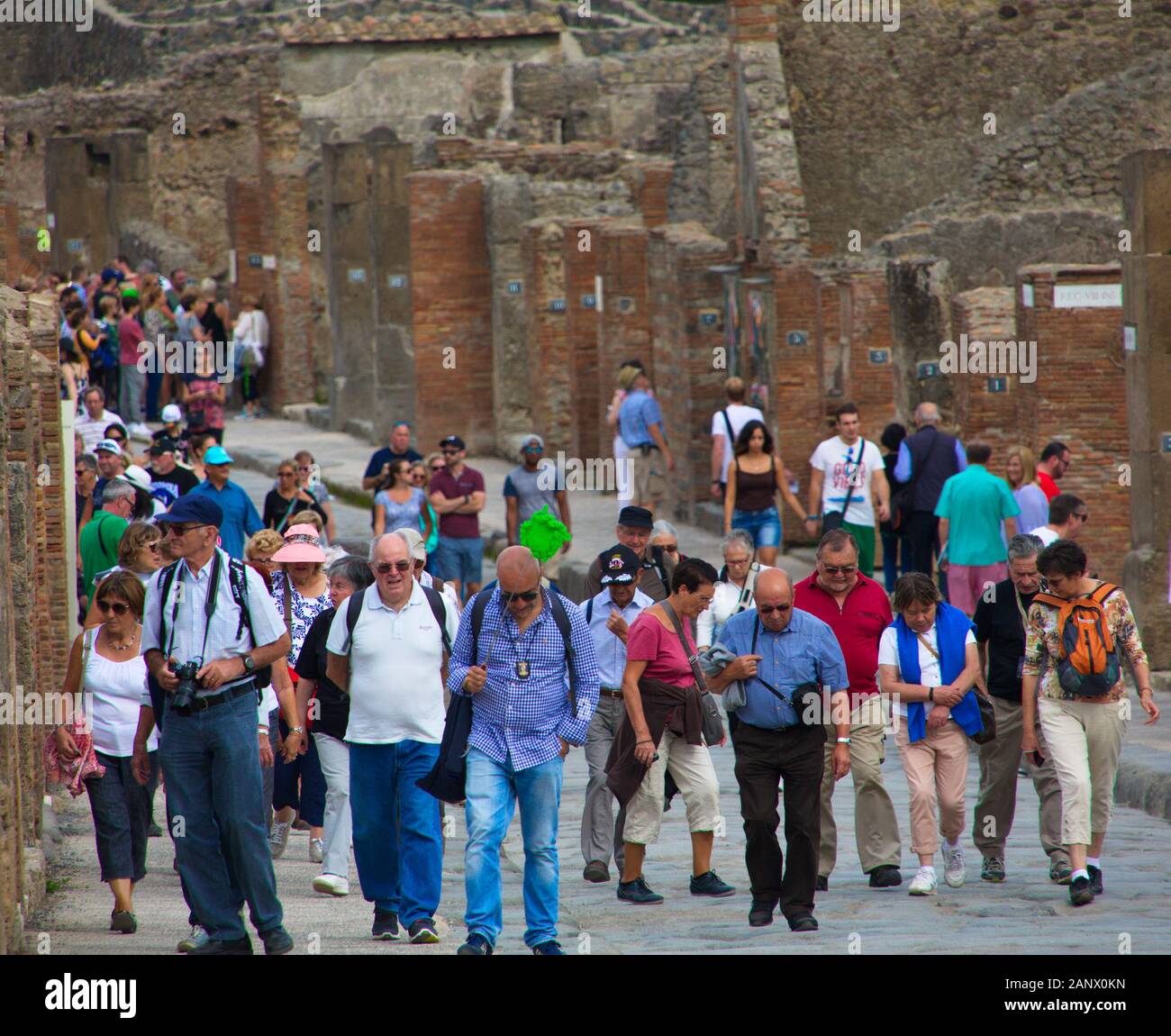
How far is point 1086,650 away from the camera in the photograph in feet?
29.5

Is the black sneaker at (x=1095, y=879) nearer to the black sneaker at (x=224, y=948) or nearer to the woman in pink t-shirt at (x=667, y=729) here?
the woman in pink t-shirt at (x=667, y=729)

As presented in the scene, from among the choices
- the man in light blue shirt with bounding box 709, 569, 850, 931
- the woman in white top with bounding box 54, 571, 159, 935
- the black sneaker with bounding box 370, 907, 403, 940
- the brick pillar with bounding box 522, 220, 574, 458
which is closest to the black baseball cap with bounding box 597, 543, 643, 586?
the man in light blue shirt with bounding box 709, 569, 850, 931

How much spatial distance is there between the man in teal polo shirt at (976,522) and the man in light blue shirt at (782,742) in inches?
208

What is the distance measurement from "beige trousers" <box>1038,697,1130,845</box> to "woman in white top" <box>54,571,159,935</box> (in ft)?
12.5

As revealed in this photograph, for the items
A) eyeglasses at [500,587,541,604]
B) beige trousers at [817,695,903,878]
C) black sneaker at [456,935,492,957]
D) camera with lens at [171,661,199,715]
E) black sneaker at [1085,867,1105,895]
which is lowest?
black sneaker at [1085,867,1105,895]

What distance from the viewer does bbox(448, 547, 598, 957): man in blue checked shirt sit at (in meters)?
8.05

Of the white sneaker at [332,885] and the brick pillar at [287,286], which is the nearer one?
the white sneaker at [332,885]

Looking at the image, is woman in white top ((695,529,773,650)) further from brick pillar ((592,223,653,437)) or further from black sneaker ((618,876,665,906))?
brick pillar ((592,223,653,437))

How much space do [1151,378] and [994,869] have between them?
5.19m

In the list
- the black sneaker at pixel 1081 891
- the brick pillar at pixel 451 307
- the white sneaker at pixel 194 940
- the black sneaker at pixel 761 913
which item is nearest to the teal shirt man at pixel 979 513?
the black sneaker at pixel 1081 891

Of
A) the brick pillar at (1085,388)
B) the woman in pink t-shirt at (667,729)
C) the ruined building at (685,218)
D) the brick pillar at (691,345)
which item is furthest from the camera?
the brick pillar at (691,345)

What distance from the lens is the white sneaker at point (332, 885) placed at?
9.41 metres

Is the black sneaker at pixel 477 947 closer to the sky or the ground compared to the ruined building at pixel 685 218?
closer to the ground

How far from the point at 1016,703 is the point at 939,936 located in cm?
165
